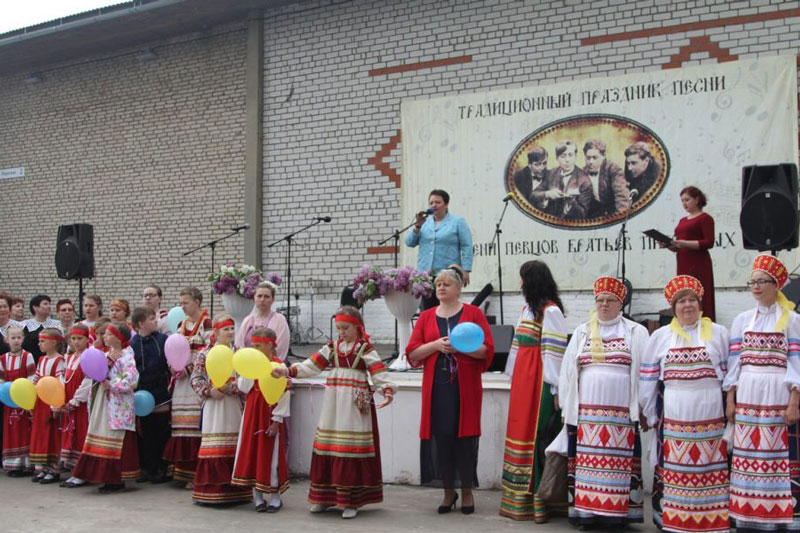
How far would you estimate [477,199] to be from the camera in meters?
10.7

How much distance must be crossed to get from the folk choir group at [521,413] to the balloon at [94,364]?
0.40ft

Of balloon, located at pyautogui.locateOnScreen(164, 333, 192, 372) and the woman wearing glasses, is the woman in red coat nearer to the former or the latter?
the woman wearing glasses

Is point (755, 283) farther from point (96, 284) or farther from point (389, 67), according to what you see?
point (96, 284)

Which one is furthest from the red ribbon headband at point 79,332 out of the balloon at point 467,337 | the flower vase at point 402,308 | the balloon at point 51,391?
the balloon at point 467,337

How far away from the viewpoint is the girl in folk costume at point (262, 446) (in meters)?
5.91

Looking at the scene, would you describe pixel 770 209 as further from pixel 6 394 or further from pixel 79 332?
pixel 6 394

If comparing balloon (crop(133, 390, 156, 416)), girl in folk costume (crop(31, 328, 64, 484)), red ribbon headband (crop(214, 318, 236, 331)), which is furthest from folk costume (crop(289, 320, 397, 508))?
girl in folk costume (crop(31, 328, 64, 484))

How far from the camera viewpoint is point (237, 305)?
885cm

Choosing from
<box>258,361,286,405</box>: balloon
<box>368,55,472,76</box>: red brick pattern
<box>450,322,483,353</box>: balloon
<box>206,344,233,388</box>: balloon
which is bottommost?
<box>258,361,286,405</box>: balloon

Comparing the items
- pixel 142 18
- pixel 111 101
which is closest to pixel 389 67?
pixel 142 18

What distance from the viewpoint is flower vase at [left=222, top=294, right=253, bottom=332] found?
28.9 ft

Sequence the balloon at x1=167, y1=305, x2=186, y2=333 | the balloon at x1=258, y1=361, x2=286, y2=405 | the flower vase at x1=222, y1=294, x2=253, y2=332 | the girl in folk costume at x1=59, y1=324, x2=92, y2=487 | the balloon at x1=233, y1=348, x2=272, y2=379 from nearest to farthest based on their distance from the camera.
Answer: the balloon at x1=233, y1=348, x2=272, y2=379, the balloon at x1=258, y1=361, x2=286, y2=405, the girl in folk costume at x1=59, y1=324, x2=92, y2=487, the balloon at x1=167, y1=305, x2=186, y2=333, the flower vase at x1=222, y1=294, x2=253, y2=332

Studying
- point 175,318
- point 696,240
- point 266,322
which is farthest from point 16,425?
point 696,240

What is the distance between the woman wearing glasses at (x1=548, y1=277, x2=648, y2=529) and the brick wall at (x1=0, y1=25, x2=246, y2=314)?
808 centimetres
